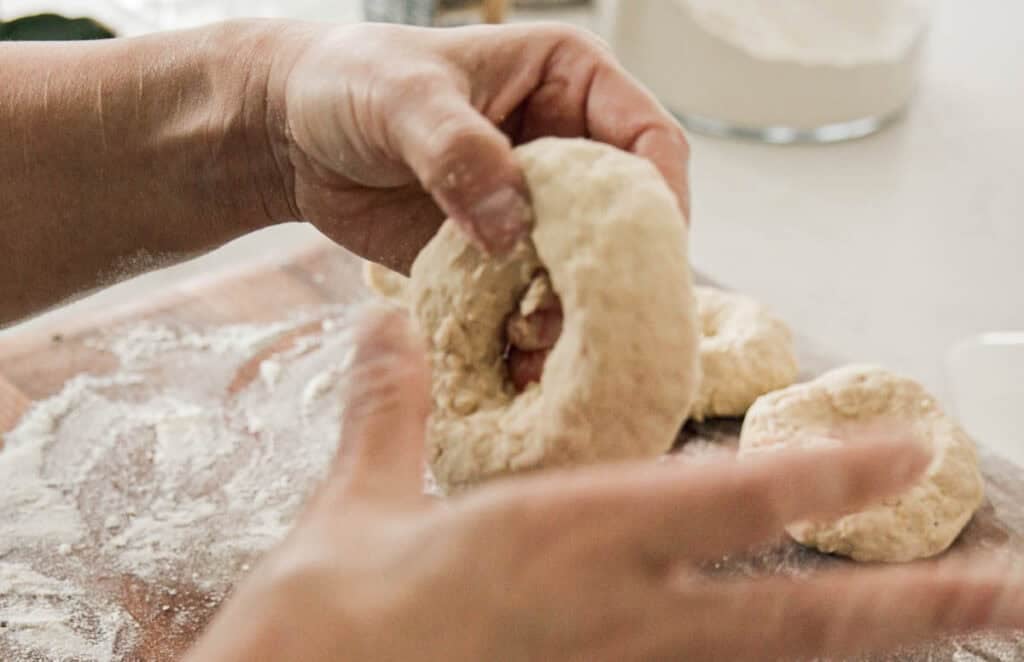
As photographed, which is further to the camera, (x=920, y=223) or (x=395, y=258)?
(x=920, y=223)

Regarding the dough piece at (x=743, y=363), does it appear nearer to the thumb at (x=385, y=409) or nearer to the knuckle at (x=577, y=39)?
the knuckle at (x=577, y=39)

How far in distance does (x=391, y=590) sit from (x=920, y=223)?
5.51ft

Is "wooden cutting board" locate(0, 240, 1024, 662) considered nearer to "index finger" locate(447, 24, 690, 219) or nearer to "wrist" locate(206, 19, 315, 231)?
"wrist" locate(206, 19, 315, 231)

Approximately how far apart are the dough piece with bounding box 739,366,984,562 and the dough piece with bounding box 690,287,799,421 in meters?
0.04

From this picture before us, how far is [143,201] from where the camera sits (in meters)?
1.24

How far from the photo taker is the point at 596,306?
799mm

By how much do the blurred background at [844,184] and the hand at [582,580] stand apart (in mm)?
887

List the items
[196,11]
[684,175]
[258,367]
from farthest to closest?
[196,11]
[258,367]
[684,175]

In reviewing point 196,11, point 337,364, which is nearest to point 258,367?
point 337,364

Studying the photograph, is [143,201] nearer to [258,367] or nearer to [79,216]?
[79,216]

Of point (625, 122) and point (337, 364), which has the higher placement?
point (625, 122)

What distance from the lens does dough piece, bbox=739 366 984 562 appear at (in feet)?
3.93

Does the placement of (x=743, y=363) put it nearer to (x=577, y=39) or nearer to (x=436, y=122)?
(x=577, y=39)

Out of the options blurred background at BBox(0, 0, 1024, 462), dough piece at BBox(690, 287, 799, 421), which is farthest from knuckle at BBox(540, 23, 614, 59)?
blurred background at BBox(0, 0, 1024, 462)
